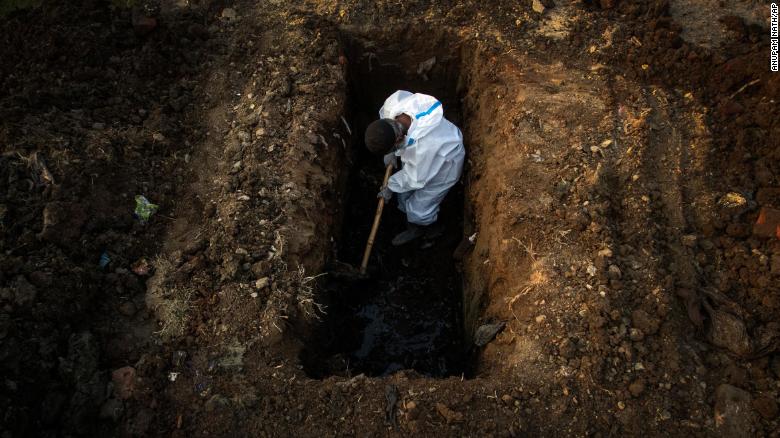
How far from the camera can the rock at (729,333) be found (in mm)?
3023

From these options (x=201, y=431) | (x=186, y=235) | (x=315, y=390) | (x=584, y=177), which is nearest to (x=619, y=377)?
(x=584, y=177)

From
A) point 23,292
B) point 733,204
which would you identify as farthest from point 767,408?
point 23,292

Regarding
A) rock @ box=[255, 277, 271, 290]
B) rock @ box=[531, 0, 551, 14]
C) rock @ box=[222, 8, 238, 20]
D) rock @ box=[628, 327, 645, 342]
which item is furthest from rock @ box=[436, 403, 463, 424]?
rock @ box=[222, 8, 238, 20]

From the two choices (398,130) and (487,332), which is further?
(398,130)

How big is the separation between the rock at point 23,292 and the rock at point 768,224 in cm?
497

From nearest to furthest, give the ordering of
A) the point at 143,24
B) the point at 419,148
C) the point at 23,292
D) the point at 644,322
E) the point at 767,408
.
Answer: the point at 767,408
the point at 23,292
the point at 644,322
the point at 419,148
the point at 143,24

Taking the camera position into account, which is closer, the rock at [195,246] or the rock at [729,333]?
the rock at [729,333]

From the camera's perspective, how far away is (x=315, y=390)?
3.08m

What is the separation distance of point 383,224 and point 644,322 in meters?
2.78

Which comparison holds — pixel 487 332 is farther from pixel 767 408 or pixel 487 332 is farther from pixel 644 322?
pixel 767 408

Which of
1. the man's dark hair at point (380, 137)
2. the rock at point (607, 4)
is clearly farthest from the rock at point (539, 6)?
the man's dark hair at point (380, 137)

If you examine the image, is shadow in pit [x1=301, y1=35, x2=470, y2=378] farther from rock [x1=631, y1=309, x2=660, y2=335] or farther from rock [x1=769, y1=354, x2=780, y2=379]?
rock [x1=769, y1=354, x2=780, y2=379]

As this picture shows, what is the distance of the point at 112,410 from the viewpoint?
294 cm

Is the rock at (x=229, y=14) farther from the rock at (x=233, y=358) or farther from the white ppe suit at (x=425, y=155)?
the rock at (x=233, y=358)
